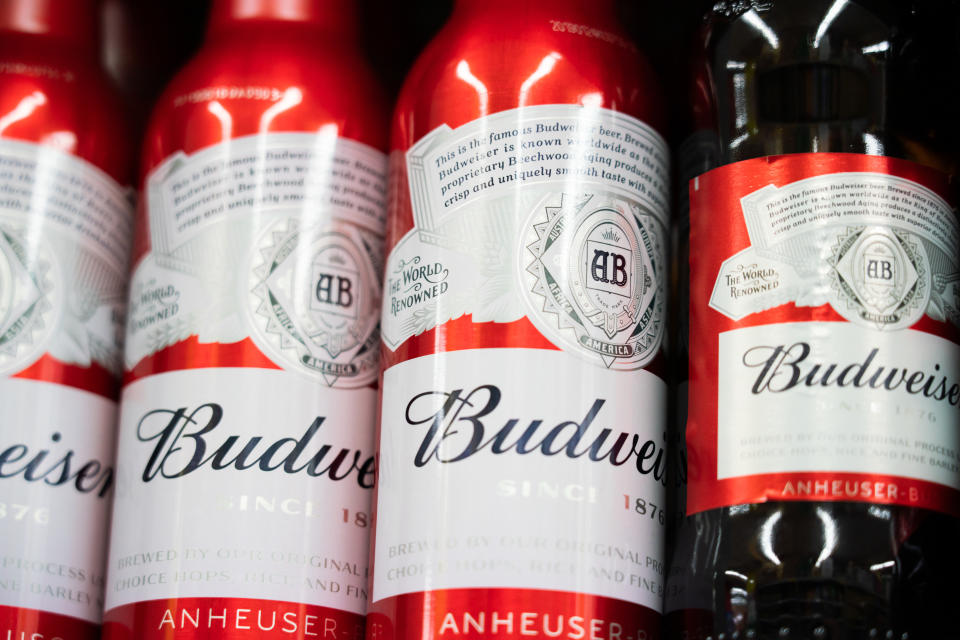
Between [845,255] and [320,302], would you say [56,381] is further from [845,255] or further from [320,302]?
[845,255]

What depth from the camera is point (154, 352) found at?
3.09 feet

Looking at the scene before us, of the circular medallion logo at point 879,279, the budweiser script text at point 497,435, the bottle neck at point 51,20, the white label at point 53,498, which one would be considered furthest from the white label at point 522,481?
the bottle neck at point 51,20

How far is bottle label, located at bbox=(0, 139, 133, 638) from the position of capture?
93 centimetres

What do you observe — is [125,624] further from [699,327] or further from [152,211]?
[699,327]

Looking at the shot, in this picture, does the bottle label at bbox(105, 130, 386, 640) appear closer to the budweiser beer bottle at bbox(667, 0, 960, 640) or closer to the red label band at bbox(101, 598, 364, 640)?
the red label band at bbox(101, 598, 364, 640)

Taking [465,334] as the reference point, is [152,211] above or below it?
above

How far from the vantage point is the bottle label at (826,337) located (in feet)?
2.59

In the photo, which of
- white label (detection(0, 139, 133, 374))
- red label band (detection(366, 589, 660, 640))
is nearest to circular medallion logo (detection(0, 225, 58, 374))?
white label (detection(0, 139, 133, 374))

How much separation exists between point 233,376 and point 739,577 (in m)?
0.35

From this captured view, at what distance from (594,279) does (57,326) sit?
0.39 meters

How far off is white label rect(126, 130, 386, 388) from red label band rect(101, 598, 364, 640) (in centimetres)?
15

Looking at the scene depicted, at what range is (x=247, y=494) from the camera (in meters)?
0.88

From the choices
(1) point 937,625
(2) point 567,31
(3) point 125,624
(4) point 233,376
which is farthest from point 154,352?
(1) point 937,625

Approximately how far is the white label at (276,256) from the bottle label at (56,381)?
5 centimetres
